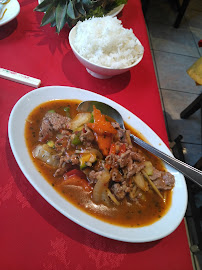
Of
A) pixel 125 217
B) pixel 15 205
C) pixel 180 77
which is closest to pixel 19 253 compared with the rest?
pixel 15 205

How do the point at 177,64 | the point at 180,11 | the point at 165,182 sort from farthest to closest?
the point at 180,11 → the point at 177,64 → the point at 165,182

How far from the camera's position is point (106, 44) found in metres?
1.76

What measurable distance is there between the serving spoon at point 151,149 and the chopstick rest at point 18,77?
15.8 inches

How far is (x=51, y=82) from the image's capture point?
179 cm

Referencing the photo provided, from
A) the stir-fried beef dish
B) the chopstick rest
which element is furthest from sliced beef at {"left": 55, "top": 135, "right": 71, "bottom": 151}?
the chopstick rest

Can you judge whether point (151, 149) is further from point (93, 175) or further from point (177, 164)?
point (93, 175)

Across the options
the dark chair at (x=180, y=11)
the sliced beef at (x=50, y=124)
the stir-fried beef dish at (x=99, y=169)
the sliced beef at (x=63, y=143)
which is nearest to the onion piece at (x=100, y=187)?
the stir-fried beef dish at (x=99, y=169)

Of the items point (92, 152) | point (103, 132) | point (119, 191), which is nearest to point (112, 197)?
point (119, 191)

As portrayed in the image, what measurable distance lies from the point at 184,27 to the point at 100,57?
4423 millimetres

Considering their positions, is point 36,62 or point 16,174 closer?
point 16,174

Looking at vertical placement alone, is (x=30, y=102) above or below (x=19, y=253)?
above

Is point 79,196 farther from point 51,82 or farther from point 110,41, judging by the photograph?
point 110,41

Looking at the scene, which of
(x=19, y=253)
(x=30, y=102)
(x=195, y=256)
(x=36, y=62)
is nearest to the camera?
(x=19, y=253)

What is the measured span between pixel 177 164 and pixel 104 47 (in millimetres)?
1040
